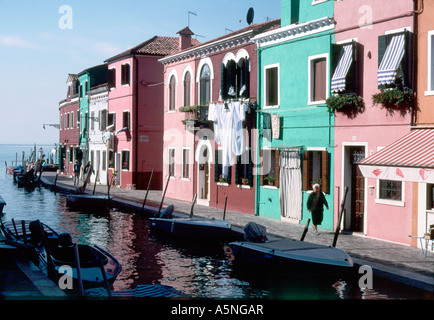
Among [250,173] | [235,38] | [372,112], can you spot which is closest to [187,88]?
[235,38]

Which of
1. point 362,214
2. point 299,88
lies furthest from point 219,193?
point 362,214

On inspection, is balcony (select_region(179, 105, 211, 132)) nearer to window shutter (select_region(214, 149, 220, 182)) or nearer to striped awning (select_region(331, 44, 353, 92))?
window shutter (select_region(214, 149, 220, 182))

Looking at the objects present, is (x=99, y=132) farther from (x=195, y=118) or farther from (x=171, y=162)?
(x=195, y=118)

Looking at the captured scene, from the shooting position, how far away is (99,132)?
144 ft

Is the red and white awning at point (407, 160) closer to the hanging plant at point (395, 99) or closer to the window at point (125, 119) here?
the hanging plant at point (395, 99)

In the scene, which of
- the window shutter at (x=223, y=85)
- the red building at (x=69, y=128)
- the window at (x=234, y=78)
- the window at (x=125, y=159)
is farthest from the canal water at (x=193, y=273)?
the red building at (x=69, y=128)

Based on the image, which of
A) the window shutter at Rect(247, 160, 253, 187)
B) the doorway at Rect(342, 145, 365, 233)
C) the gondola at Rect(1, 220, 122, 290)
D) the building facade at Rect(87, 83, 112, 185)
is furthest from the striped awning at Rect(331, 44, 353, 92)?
the building facade at Rect(87, 83, 112, 185)

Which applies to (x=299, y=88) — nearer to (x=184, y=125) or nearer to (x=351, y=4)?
(x=351, y=4)

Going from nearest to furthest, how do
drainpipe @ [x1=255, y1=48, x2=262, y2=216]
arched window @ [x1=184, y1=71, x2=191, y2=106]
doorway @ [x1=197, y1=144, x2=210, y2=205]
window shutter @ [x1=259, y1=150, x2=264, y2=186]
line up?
window shutter @ [x1=259, y1=150, x2=264, y2=186], drainpipe @ [x1=255, y1=48, x2=262, y2=216], doorway @ [x1=197, y1=144, x2=210, y2=205], arched window @ [x1=184, y1=71, x2=191, y2=106]

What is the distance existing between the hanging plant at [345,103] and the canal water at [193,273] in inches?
223

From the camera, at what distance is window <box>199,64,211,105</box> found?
1078 inches

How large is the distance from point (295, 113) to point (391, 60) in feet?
17.2

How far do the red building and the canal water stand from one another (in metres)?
26.9

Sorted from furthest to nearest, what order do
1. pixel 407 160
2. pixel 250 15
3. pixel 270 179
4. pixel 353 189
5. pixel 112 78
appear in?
1. pixel 112 78
2. pixel 250 15
3. pixel 270 179
4. pixel 353 189
5. pixel 407 160
